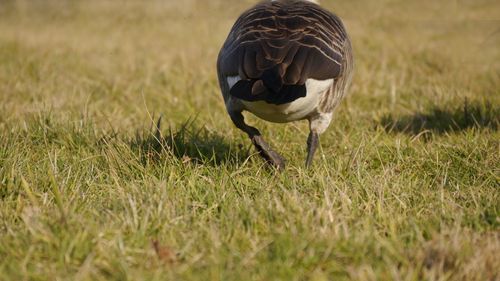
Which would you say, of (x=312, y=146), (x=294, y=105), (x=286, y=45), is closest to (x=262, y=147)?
(x=312, y=146)

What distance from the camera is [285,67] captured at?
12.0ft

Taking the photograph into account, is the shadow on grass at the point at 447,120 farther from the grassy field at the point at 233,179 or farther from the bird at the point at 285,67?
the bird at the point at 285,67

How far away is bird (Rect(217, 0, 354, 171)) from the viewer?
3605mm

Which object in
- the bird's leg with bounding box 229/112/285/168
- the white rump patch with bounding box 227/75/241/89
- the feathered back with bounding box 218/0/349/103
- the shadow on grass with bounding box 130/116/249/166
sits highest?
the feathered back with bounding box 218/0/349/103

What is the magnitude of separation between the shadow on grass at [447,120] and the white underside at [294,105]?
1.28 m

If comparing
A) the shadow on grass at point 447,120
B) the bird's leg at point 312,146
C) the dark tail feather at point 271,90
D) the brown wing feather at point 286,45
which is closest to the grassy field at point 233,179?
the shadow on grass at point 447,120

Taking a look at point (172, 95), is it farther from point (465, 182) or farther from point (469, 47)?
point (469, 47)

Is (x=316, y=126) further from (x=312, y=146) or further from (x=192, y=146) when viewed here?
(x=192, y=146)

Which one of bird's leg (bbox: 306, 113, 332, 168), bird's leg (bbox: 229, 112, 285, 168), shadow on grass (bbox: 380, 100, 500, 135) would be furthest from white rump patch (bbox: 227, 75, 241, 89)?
shadow on grass (bbox: 380, 100, 500, 135)

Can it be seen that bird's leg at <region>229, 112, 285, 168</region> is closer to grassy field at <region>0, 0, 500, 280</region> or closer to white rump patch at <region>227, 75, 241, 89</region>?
grassy field at <region>0, 0, 500, 280</region>

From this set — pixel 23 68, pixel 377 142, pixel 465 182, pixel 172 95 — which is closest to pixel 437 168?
pixel 465 182

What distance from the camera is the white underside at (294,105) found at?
3883mm

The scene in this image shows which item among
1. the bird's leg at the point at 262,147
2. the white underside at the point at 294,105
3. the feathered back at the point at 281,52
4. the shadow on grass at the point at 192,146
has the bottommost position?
the shadow on grass at the point at 192,146

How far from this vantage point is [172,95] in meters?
6.59
